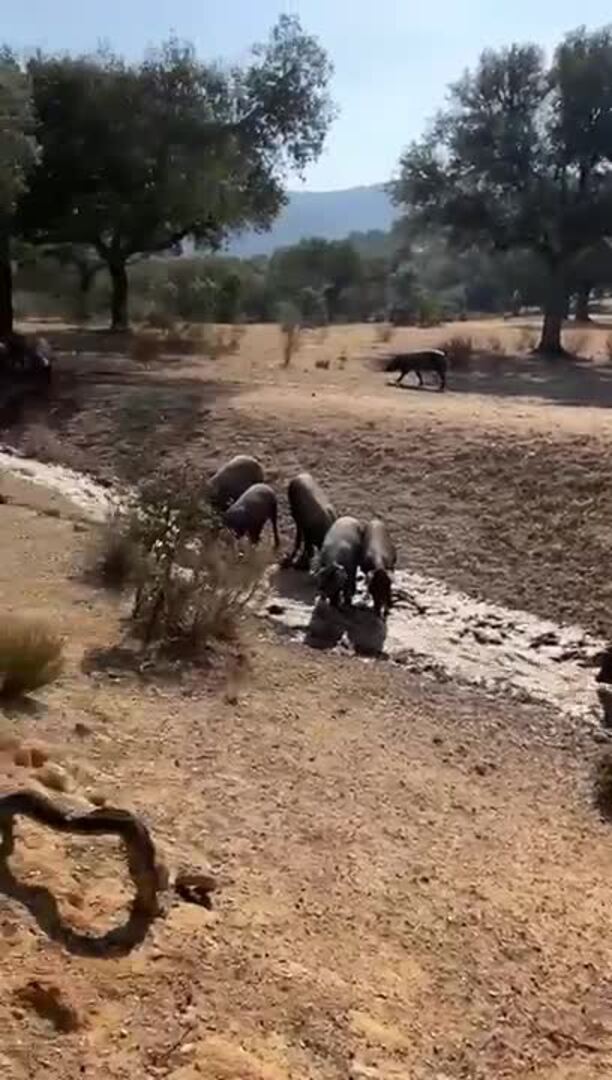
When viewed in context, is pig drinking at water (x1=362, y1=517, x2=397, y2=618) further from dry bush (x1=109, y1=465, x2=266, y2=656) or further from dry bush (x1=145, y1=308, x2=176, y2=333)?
dry bush (x1=145, y1=308, x2=176, y2=333)

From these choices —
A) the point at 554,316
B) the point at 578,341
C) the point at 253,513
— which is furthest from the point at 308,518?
the point at 578,341

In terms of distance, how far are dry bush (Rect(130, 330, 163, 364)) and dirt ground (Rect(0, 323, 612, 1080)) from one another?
1373cm

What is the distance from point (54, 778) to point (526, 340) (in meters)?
32.9

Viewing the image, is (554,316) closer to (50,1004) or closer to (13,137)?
(13,137)

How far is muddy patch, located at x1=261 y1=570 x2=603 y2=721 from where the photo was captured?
13023mm

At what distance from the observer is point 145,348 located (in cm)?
3138

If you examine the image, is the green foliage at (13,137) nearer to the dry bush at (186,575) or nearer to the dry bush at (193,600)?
the dry bush at (186,575)

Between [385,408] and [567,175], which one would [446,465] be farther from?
[567,175]

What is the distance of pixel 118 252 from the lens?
3244 centimetres

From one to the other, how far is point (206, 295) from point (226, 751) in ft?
131

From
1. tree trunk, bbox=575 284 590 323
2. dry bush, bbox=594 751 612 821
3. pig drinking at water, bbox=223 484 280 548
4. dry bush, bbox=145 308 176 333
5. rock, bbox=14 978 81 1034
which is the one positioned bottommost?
dry bush, bbox=594 751 612 821

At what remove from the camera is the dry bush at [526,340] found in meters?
37.0

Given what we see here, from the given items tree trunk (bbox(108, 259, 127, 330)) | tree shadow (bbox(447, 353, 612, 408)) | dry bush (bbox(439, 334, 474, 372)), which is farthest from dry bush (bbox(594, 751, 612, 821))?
tree trunk (bbox(108, 259, 127, 330))

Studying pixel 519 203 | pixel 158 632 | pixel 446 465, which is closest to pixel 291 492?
pixel 446 465
